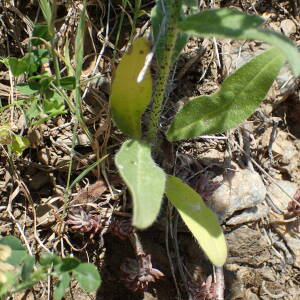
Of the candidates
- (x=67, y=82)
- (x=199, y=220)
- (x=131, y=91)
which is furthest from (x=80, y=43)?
(x=199, y=220)

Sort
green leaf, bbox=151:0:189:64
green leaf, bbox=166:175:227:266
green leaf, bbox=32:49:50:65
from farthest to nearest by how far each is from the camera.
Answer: green leaf, bbox=32:49:50:65 < green leaf, bbox=151:0:189:64 < green leaf, bbox=166:175:227:266

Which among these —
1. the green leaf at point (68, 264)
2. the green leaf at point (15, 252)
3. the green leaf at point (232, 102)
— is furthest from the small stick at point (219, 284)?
the green leaf at point (15, 252)

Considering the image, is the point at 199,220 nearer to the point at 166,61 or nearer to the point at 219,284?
the point at 219,284

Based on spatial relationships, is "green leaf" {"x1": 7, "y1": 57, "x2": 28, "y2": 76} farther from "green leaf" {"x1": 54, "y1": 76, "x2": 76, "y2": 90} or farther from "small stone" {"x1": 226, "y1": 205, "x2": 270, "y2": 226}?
"small stone" {"x1": 226, "y1": 205, "x2": 270, "y2": 226}

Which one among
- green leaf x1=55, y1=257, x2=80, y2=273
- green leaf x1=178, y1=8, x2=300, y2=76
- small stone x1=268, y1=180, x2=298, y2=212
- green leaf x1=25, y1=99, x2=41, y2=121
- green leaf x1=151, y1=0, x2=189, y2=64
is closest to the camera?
Result: green leaf x1=178, y1=8, x2=300, y2=76

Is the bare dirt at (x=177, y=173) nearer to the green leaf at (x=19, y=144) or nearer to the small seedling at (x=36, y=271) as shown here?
the green leaf at (x=19, y=144)

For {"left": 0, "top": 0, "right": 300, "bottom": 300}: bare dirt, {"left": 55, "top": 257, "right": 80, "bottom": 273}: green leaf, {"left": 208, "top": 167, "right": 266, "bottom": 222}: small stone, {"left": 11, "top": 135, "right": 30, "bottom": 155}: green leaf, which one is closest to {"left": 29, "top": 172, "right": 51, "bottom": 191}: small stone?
{"left": 0, "top": 0, "right": 300, "bottom": 300}: bare dirt
